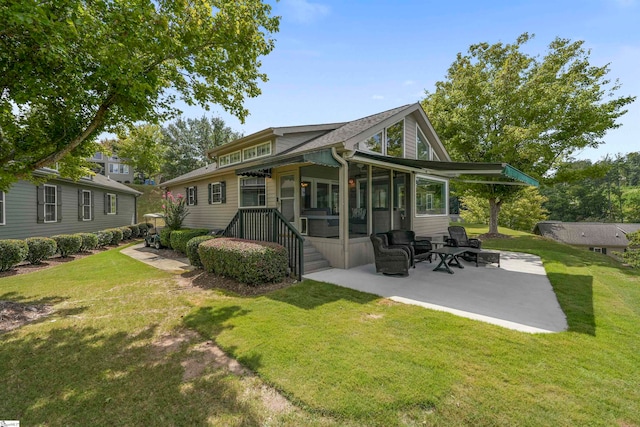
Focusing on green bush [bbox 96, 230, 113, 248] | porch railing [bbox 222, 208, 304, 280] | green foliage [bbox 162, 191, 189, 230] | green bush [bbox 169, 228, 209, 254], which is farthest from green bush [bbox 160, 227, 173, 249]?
porch railing [bbox 222, 208, 304, 280]

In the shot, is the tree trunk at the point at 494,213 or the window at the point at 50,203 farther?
the tree trunk at the point at 494,213

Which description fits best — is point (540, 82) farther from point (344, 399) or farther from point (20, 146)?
point (20, 146)

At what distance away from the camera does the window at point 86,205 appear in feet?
48.9

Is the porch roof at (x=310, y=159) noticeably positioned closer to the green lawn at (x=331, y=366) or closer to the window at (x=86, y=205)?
the green lawn at (x=331, y=366)

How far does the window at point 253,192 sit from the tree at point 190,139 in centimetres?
Result: 2619

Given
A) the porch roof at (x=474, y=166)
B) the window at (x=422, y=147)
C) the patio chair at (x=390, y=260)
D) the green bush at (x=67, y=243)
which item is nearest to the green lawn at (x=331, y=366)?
the patio chair at (x=390, y=260)

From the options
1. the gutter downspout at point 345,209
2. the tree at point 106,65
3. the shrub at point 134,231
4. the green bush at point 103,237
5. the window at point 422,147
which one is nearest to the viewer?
the tree at point 106,65

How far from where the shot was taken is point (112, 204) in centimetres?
1805

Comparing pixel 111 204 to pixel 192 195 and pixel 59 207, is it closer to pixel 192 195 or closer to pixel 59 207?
pixel 59 207

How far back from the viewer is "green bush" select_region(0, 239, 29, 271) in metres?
8.38

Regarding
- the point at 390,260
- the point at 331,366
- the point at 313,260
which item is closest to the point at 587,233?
the point at 390,260

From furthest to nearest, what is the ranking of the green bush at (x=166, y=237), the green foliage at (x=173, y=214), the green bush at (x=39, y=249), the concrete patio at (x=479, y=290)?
the green foliage at (x=173, y=214) < the green bush at (x=166, y=237) < the green bush at (x=39, y=249) < the concrete patio at (x=479, y=290)

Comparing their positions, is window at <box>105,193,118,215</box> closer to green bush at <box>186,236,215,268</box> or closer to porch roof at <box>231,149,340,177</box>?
green bush at <box>186,236,215,268</box>

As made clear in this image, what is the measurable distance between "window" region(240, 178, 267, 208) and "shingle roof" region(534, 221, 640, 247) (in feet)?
116
